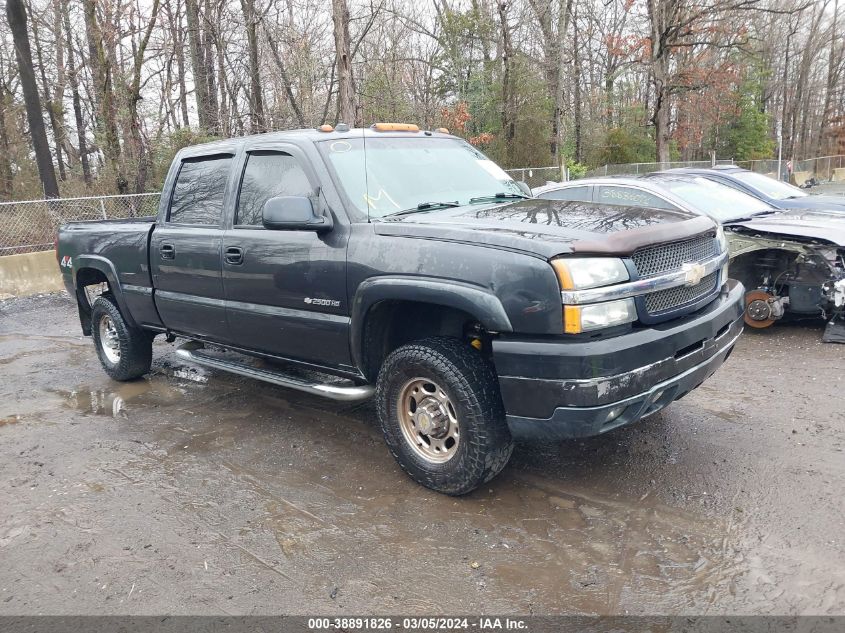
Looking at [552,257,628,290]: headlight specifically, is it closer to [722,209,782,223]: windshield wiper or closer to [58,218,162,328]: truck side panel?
[58,218,162,328]: truck side panel

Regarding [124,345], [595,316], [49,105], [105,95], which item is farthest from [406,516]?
[49,105]

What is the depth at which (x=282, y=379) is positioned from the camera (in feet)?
14.4

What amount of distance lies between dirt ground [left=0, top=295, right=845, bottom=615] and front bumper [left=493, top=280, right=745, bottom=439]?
605 mm

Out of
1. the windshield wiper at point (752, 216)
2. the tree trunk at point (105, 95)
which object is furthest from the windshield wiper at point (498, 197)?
the tree trunk at point (105, 95)

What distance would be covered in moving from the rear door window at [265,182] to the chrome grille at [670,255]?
209 centimetres

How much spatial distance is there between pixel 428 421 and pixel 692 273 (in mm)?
1626

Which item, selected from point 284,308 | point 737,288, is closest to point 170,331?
point 284,308

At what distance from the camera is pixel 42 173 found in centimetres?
1638

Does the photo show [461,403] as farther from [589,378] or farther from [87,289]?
[87,289]

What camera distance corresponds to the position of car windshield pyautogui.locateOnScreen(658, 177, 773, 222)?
23.3 ft

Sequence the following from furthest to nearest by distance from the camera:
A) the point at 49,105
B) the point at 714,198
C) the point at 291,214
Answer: the point at 49,105 → the point at 714,198 → the point at 291,214

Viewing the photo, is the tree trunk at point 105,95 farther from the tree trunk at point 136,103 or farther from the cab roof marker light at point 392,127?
the cab roof marker light at point 392,127

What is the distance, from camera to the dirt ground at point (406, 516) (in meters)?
2.84

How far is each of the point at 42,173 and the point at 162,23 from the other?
5.80 metres
